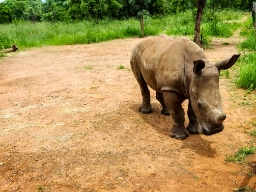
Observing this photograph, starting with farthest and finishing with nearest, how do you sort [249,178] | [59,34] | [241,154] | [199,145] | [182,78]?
[59,34], [199,145], [182,78], [241,154], [249,178]

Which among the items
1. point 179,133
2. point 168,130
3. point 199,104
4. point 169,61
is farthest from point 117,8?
point 199,104

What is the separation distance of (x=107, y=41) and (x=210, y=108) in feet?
43.0

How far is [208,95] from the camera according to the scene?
3.49 metres

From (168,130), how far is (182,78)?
112 cm

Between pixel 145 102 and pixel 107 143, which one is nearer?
pixel 107 143

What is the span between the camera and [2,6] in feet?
144

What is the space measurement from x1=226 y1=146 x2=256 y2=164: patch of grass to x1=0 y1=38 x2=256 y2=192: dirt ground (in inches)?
3.1

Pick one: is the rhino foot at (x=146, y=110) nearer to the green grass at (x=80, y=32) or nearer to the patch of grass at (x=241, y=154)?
the patch of grass at (x=241, y=154)

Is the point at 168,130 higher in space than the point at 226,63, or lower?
lower

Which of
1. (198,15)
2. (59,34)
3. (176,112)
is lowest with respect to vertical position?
(59,34)

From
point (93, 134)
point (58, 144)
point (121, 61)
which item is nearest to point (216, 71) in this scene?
point (93, 134)

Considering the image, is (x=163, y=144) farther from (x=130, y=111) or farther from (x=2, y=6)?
(x=2, y=6)

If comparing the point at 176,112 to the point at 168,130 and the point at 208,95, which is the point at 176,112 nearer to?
the point at 168,130

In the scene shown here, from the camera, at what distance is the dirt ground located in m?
3.45
